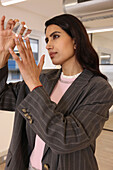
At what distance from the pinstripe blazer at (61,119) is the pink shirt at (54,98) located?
0.09 feet

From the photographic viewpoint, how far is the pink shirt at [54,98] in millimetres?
1026

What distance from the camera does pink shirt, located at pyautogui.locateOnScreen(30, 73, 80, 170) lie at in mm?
1026

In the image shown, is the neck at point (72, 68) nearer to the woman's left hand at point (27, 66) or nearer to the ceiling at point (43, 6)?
the woman's left hand at point (27, 66)

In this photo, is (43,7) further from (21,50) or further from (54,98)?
(21,50)

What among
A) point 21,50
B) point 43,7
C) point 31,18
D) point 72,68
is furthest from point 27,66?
point 31,18

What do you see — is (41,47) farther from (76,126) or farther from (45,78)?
(76,126)

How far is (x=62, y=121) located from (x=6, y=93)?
51cm

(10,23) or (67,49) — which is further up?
(10,23)

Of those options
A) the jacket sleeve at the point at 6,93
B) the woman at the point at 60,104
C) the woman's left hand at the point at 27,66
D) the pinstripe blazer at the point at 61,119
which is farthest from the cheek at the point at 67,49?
the jacket sleeve at the point at 6,93

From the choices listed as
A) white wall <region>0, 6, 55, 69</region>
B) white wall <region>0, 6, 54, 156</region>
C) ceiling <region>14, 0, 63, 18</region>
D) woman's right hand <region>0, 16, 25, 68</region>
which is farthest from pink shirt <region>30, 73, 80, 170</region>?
white wall <region>0, 6, 55, 69</region>

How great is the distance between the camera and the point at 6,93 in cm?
115

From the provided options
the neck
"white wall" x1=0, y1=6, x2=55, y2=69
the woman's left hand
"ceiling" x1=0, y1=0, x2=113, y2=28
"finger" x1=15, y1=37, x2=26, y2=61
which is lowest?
the neck

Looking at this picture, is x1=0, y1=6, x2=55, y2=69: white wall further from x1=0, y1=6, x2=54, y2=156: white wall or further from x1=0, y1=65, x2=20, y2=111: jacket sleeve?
x1=0, y1=65, x2=20, y2=111: jacket sleeve

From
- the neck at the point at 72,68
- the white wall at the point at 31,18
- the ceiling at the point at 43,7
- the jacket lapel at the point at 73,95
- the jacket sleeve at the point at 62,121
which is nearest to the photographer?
the jacket sleeve at the point at 62,121
